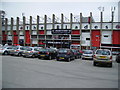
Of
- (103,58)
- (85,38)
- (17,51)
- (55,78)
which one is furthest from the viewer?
(85,38)

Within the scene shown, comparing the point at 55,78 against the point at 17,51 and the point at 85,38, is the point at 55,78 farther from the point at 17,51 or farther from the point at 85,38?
A: the point at 85,38

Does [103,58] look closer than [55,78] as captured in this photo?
No

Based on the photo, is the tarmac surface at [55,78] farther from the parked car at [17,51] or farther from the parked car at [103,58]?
the parked car at [17,51]

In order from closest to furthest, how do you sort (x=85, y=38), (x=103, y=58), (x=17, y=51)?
(x=103, y=58) < (x=17, y=51) < (x=85, y=38)

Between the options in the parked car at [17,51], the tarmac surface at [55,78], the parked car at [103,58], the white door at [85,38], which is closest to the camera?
the tarmac surface at [55,78]

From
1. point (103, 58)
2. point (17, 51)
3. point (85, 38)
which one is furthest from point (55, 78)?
point (85, 38)

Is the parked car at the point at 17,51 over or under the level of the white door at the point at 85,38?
under

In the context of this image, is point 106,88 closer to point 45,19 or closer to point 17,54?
point 17,54

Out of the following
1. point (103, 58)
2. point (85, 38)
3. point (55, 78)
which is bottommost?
point (55, 78)

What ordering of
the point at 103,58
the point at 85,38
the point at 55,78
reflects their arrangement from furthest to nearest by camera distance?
the point at 85,38
the point at 103,58
the point at 55,78

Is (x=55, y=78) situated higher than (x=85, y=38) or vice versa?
(x=85, y=38)

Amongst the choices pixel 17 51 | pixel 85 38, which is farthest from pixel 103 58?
pixel 85 38

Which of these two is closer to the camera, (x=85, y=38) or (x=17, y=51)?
(x=17, y=51)

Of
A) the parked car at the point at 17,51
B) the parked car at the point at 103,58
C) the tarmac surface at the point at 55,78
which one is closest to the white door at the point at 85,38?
the parked car at the point at 17,51
